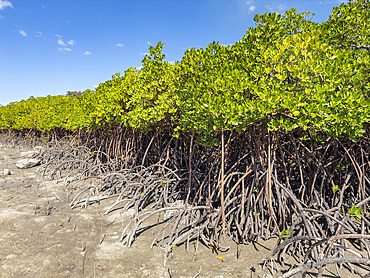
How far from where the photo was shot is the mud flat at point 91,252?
2.44m

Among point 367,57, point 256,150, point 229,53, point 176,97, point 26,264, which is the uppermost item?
point 229,53

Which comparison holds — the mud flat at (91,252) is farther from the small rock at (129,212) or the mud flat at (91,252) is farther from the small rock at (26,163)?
the small rock at (26,163)

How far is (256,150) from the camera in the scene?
3.02 meters

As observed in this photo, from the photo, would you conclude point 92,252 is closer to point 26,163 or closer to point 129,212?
point 129,212

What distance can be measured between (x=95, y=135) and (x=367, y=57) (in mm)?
7021

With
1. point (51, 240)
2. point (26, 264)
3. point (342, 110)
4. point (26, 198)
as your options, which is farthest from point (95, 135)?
point (342, 110)

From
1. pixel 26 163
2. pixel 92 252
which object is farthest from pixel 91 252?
pixel 26 163

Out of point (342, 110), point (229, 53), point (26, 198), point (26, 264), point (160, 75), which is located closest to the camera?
point (342, 110)

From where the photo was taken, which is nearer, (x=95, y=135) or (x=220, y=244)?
(x=220, y=244)

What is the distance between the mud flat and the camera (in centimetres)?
244

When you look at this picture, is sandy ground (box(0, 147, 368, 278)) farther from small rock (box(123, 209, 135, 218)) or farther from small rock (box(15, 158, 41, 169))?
small rock (box(15, 158, 41, 169))

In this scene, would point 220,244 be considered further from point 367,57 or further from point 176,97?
point 367,57

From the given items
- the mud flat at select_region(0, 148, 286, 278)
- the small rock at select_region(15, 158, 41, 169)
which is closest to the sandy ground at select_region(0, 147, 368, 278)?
the mud flat at select_region(0, 148, 286, 278)

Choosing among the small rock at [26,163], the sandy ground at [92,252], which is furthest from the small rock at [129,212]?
the small rock at [26,163]
